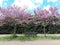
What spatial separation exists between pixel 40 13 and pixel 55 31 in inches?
168

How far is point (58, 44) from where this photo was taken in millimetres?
16750

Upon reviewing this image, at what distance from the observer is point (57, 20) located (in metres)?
25.0

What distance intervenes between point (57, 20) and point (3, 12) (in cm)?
672

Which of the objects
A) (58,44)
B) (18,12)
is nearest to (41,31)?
(18,12)

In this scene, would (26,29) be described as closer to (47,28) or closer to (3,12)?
(47,28)

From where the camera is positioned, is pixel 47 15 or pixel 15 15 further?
pixel 47 15

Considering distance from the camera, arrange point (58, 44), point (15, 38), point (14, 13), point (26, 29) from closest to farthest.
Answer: point (58, 44), point (15, 38), point (14, 13), point (26, 29)

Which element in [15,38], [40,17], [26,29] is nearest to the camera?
[15,38]

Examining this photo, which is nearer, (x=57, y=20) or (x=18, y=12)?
(x=18, y=12)

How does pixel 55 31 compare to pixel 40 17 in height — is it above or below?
below

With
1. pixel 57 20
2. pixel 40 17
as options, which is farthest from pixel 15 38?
pixel 57 20

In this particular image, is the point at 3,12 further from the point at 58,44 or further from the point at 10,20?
the point at 58,44

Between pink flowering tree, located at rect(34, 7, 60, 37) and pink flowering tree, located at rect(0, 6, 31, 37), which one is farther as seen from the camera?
pink flowering tree, located at rect(34, 7, 60, 37)

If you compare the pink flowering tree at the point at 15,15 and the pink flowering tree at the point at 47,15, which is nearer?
the pink flowering tree at the point at 15,15
